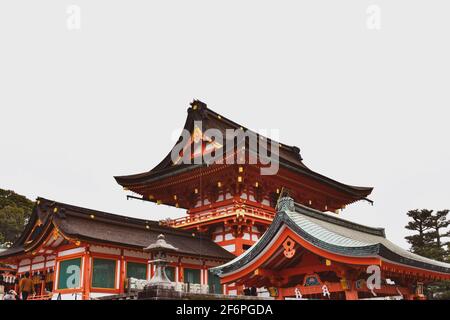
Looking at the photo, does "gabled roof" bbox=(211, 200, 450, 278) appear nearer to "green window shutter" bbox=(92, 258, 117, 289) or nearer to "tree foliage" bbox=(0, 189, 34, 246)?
"green window shutter" bbox=(92, 258, 117, 289)

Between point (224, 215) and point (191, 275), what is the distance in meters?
3.88

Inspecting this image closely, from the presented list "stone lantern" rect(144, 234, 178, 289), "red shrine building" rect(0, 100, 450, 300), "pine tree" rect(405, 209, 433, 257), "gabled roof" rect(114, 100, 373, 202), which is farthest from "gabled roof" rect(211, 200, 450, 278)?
"pine tree" rect(405, 209, 433, 257)

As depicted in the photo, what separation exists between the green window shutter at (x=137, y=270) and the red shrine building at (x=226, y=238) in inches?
2.0

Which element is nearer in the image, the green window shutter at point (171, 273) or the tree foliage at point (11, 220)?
the green window shutter at point (171, 273)

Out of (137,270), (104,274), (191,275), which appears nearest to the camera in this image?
(104,274)

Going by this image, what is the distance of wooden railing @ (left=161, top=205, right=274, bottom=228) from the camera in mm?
25781

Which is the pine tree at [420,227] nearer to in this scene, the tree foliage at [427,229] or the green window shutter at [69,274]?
the tree foliage at [427,229]

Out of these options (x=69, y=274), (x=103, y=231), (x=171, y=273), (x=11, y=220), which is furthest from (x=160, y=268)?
(x=11, y=220)

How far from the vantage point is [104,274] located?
69.6ft

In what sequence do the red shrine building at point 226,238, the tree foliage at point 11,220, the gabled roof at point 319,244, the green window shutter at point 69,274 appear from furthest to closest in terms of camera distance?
the tree foliage at point 11,220 < the green window shutter at point 69,274 < the red shrine building at point 226,238 < the gabled roof at point 319,244

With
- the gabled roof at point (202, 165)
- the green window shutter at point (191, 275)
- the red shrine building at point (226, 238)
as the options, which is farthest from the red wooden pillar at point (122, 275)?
the gabled roof at point (202, 165)

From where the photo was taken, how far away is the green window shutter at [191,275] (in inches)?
945

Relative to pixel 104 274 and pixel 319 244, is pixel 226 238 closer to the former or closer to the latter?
pixel 104 274
